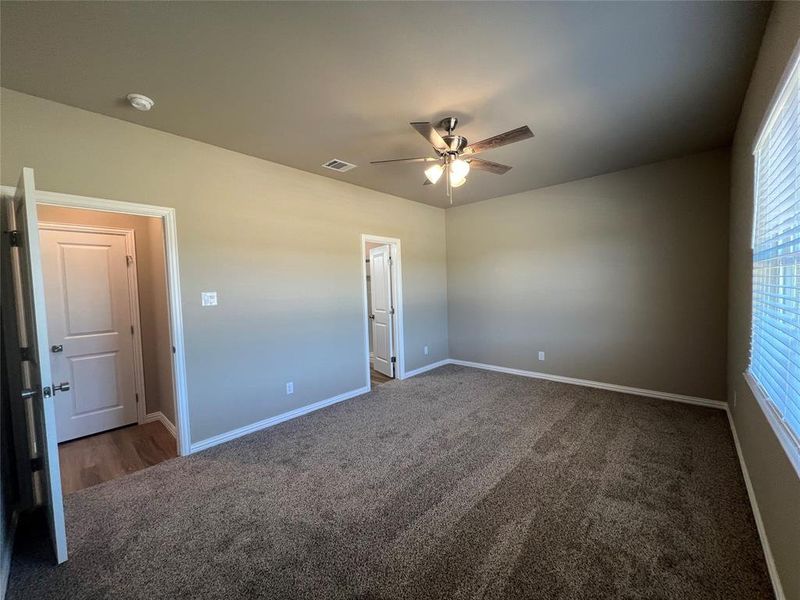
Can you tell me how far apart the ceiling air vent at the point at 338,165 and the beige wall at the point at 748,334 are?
304cm

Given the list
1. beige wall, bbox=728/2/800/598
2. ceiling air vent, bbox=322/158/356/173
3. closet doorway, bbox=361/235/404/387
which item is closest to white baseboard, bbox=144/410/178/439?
closet doorway, bbox=361/235/404/387

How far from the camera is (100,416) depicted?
340 cm

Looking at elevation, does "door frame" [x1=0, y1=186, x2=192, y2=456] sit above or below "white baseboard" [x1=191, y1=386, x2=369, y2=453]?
above

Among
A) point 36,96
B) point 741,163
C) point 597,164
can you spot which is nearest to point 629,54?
point 741,163

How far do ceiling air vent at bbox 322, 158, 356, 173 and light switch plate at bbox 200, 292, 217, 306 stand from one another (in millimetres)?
1762

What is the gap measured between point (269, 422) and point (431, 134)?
315 cm

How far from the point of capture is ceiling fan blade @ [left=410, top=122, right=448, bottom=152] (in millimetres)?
2145

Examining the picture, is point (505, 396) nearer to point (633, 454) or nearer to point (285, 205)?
point (633, 454)

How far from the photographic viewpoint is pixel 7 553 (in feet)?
5.73

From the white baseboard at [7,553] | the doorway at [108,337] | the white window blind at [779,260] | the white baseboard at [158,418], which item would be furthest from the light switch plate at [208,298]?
the white window blind at [779,260]

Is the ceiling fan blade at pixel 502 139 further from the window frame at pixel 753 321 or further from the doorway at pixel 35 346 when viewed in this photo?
the doorway at pixel 35 346

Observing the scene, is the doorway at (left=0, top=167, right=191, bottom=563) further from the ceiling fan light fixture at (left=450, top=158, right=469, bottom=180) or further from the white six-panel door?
the ceiling fan light fixture at (left=450, top=158, right=469, bottom=180)

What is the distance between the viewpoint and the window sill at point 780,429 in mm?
1293

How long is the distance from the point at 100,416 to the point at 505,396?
453cm
